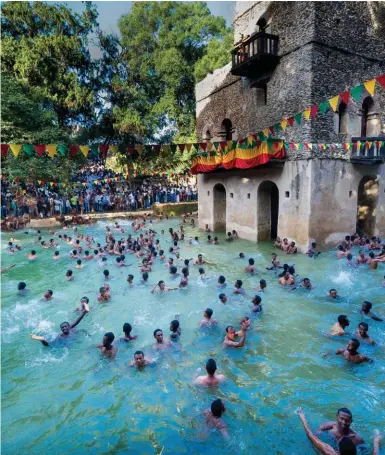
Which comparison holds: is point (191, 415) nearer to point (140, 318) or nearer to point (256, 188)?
point (140, 318)

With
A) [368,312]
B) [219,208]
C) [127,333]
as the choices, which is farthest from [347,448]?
[219,208]

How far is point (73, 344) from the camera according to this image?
8016mm

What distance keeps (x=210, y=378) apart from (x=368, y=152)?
41.8 feet

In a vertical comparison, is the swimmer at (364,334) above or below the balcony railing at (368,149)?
below

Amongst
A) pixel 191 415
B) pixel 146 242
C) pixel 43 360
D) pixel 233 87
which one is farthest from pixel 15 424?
pixel 233 87

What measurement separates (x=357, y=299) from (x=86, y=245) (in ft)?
43.9

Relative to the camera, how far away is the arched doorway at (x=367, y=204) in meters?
16.7

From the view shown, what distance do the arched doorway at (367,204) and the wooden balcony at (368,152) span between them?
2008 mm

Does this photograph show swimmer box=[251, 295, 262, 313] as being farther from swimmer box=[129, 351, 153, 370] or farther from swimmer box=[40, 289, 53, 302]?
swimmer box=[40, 289, 53, 302]

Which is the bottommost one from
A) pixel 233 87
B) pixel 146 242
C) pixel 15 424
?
pixel 15 424

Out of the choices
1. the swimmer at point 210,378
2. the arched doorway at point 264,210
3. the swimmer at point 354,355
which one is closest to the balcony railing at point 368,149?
the arched doorway at point 264,210

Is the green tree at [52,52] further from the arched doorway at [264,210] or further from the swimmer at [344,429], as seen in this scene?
the swimmer at [344,429]

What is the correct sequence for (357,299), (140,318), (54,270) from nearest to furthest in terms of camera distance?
1. (140,318)
2. (357,299)
3. (54,270)

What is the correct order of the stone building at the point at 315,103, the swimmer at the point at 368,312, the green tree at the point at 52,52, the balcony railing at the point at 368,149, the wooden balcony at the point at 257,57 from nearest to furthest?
the swimmer at the point at 368,312
the stone building at the point at 315,103
the balcony railing at the point at 368,149
the wooden balcony at the point at 257,57
the green tree at the point at 52,52
